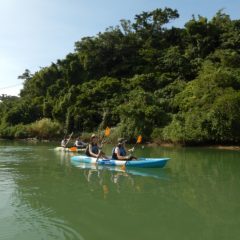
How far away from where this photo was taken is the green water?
751 centimetres

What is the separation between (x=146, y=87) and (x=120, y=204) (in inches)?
1462

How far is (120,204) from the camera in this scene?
9766mm

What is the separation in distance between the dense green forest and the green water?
1613cm

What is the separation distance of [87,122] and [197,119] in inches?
624

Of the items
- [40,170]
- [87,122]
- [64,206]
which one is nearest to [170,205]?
[64,206]

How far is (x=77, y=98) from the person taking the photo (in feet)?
153

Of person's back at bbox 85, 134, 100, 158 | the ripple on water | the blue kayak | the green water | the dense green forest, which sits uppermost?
the dense green forest

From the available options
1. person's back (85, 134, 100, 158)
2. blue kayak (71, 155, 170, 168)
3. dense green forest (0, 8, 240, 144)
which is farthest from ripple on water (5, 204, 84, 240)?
dense green forest (0, 8, 240, 144)

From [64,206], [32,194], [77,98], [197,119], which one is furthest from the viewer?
[77,98]

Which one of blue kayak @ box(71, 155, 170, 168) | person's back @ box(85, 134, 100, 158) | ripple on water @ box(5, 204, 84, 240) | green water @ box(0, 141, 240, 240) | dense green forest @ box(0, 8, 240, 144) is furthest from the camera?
dense green forest @ box(0, 8, 240, 144)

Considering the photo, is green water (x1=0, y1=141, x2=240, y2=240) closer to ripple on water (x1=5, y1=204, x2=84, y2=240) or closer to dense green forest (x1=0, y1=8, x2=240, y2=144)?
ripple on water (x1=5, y1=204, x2=84, y2=240)

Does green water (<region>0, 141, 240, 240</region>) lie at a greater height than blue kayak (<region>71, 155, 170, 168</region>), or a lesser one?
lesser

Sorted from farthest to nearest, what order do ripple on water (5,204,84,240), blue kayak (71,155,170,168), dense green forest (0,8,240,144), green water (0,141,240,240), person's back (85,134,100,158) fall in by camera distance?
dense green forest (0,8,240,144)
person's back (85,134,100,158)
blue kayak (71,155,170,168)
green water (0,141,240,240)
ripple on water (5,204,84,240)

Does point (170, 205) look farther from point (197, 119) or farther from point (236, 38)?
point (236, 38)
